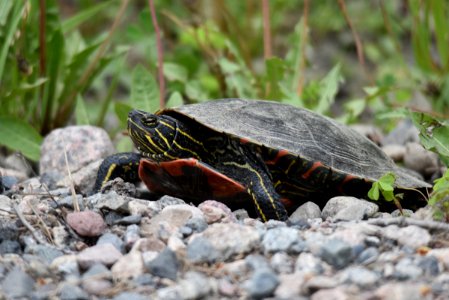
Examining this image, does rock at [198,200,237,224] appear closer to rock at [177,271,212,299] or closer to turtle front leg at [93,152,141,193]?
rock at [177,271,212,299]

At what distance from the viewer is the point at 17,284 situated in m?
1.89

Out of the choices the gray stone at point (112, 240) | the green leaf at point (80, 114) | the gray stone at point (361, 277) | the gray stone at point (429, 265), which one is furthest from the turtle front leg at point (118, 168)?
the gray stone at point (429, 265)

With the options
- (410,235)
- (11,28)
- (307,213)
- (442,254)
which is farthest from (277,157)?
(11,28)

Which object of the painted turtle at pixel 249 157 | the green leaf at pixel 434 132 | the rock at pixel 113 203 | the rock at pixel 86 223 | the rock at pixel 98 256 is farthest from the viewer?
the green leaf at pixel 434 132

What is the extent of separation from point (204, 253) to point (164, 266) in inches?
6.4

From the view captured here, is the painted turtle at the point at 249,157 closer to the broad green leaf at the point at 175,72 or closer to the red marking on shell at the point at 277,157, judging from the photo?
the red marking on shell at the point at 277,157

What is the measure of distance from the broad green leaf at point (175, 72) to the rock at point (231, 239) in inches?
98.6

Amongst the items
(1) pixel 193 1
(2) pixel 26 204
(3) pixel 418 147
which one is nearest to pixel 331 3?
(1) pixel 193 1

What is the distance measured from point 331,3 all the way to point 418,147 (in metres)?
4.26

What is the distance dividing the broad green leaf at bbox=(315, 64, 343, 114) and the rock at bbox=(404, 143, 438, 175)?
657mm

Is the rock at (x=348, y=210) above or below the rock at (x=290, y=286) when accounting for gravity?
below

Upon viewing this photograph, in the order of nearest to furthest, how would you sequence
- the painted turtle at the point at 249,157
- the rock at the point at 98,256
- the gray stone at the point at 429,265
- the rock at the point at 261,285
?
the rock at the point at 261,285 < the gray stone at the point at 429,265 < the rock at the point at 98,256 < the painted turtle at the point at 249,157

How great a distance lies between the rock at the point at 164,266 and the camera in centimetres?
196

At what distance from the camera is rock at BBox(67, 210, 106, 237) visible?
2.33 m
